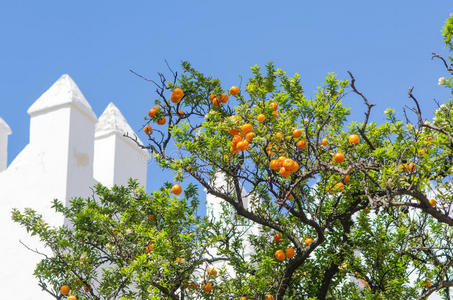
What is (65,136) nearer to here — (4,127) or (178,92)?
(4,127)

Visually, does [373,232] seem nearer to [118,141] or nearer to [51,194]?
[51,194]

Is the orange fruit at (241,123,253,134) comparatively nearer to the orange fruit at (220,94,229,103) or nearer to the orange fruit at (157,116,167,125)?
the orange fruit at (220,94,229,103)

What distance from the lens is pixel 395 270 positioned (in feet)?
18.8

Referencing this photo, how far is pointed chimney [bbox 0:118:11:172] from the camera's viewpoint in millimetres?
13894

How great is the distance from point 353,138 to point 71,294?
12.4 feet

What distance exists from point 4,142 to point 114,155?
12.3 ft

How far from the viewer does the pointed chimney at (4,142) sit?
13894 mm

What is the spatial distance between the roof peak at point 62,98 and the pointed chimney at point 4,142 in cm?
313

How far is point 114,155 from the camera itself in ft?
39.8

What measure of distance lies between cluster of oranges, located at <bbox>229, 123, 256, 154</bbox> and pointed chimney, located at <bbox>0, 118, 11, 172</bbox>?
1015 centimetres

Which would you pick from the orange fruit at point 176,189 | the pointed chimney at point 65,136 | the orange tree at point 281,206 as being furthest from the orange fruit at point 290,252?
the pointed chimney at point 65,136

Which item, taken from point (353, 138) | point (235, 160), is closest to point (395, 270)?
point (353, 138)

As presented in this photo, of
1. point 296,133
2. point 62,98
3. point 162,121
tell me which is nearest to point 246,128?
point 296,133

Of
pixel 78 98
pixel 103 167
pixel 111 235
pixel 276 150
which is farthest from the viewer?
pixel 103 167
